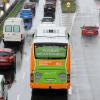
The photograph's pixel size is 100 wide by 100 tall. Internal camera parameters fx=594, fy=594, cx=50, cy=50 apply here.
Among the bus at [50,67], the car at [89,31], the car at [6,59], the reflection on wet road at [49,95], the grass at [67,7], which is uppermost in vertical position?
the bus at [50,67]

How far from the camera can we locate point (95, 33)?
6644 cm

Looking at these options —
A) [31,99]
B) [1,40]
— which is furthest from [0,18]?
[31,99]

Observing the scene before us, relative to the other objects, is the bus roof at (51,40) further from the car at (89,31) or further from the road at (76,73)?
the car at (89,31)

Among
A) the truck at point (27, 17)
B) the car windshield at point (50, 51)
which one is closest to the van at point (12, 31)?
the truck at point (27, 17)

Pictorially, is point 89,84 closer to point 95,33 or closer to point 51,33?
point 51,33

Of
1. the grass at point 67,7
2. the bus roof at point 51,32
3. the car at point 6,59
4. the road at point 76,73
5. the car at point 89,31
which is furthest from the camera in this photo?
the grass at point 67,7

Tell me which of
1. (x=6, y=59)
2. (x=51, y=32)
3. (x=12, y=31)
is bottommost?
(x=6, y=59)

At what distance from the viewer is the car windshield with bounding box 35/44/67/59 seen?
37.1m

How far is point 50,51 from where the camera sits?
122 ft

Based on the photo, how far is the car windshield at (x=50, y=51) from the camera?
3709 cm

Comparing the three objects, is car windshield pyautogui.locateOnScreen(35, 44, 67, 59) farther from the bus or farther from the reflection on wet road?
the reflection on wet road

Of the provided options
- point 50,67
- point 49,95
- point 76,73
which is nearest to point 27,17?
point 76,73

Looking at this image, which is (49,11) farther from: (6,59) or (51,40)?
(51,40)

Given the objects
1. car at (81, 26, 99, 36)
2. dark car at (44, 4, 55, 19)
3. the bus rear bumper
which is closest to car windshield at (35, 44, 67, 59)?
the bus rear bumper
